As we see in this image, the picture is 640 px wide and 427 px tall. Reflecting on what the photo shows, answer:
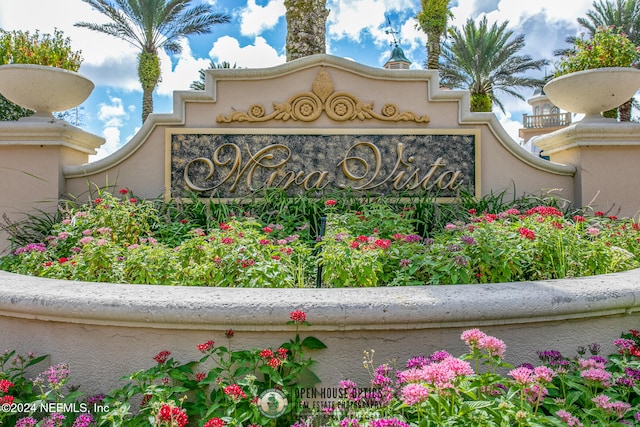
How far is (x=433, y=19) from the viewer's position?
50.6 feet

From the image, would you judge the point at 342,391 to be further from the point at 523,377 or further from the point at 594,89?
the point at 594,89

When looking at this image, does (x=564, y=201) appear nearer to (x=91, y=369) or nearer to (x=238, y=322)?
(x=238, y=322)

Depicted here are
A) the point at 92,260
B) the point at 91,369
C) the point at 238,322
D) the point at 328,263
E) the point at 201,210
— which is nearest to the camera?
the point at 238,322

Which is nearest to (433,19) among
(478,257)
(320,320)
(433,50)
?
(433,50)

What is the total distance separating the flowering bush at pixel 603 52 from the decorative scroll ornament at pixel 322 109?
1.75 m

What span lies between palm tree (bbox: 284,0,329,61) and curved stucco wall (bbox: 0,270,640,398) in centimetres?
490

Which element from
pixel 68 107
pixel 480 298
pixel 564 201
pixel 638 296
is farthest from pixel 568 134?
pixel 68 107

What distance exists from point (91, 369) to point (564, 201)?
4.72m

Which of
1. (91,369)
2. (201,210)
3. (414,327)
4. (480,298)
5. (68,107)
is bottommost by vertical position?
(91,369)

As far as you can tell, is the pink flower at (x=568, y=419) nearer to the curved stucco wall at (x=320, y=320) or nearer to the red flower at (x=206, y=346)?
the curved stucco wall at (x=320, y=320)

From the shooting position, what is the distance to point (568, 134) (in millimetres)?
4832

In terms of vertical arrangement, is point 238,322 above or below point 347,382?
above

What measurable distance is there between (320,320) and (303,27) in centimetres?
528

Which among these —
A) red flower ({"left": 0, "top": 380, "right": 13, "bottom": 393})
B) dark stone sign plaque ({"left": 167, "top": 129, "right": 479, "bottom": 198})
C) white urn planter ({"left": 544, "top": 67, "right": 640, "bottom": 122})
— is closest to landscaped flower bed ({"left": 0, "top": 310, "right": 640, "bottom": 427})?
red flower ({"left": 0, "top": 380, "right": 13, "bottom": 393})
